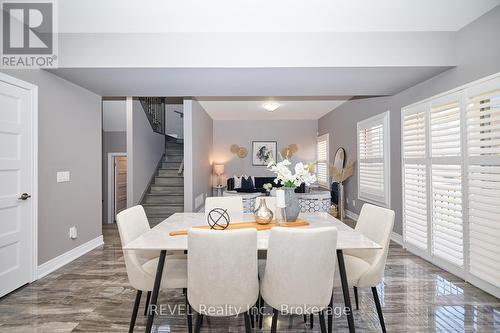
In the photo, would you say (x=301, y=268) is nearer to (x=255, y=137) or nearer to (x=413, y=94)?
(x=413, y=94)

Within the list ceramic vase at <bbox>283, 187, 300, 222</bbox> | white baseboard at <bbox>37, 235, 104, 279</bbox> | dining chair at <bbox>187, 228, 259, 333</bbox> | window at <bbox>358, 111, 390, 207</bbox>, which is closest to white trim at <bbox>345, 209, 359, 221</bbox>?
window at <bbox>358, 111, 390, 207</bbox>

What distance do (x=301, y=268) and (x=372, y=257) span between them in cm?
93

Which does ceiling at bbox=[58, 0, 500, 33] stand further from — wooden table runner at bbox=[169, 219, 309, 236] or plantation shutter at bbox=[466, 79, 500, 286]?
wooden table runner at bbox=[169, 219, 309, 236]

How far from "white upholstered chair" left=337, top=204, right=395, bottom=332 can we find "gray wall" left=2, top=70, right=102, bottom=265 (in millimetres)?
3258

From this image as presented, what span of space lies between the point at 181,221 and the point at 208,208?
48 cm

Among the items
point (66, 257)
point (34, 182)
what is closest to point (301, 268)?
point (34, 182)

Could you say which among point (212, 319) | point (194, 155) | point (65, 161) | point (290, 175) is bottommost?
point (212, 319)

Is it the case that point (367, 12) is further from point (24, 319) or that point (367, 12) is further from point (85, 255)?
point (85, 255)

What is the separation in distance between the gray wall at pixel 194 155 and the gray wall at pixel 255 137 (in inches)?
65.7

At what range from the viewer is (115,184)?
19.9ft

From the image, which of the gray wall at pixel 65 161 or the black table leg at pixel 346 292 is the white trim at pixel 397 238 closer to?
the black table leg at pixel 346 292

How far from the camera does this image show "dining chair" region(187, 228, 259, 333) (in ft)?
4.64

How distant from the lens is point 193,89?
142 inches

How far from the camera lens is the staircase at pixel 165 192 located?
18.5 ft
